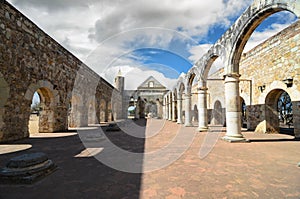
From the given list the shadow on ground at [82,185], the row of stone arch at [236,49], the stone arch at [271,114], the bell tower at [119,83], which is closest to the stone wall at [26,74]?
the shadow on ground at [82,185]

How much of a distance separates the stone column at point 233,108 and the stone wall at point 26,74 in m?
7.31

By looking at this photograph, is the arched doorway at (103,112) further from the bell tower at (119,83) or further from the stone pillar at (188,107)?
the bell tower at (119,83)

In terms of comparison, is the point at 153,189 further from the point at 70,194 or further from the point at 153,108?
the point at 153,108

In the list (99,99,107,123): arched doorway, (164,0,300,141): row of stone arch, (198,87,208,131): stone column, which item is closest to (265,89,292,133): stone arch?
(164,0,300,141): row of stone arch

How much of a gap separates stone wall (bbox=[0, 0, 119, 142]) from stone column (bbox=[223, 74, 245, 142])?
7.31 metres

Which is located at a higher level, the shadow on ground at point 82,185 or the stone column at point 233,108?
the stone column at point 233,108

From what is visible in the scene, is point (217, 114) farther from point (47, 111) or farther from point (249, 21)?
point (47, 111)

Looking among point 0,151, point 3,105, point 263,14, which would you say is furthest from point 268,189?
point 3,105

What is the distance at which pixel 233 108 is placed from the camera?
607 cm

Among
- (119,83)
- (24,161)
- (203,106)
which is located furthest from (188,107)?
(119,83)

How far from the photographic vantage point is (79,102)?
12055mm

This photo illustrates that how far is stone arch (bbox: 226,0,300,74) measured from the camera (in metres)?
3.88

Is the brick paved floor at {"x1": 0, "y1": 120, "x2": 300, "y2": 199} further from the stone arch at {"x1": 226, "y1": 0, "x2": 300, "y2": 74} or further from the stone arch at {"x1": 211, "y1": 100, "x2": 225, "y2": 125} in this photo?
the stone arch at {"x1": 211, "y1": 100, "x2": 225, "y2": 125}

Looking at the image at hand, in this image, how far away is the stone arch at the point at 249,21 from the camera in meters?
3.88
